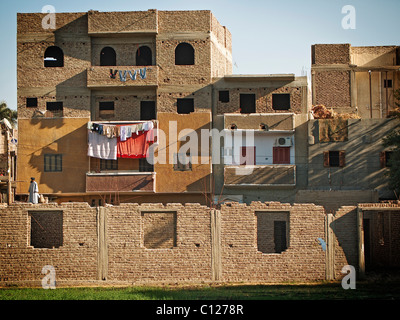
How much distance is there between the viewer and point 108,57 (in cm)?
4009

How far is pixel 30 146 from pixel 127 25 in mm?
8614

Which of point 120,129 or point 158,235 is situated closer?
point 158,235

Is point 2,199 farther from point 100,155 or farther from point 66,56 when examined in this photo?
point 66,56

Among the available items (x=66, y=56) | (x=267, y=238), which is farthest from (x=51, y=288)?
(x=66, y=56)

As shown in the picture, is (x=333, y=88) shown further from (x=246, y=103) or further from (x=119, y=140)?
(x=119, y=140)

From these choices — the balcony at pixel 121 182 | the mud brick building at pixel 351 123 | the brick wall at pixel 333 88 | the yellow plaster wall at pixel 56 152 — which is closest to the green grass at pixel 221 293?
the mud brick building at pixel 351 123

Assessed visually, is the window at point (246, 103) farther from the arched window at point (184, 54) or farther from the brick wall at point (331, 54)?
the brick wall at point (331, 54)

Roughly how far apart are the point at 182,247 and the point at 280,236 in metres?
8.42

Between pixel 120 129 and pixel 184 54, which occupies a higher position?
pixel 184 54

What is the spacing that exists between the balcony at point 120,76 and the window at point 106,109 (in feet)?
4.19

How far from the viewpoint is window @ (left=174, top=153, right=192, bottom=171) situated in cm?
3878

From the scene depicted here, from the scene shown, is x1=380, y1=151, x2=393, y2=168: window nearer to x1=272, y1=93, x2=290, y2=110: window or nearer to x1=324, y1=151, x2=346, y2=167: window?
x1=324, y1=151, x2=346, y2=167: window

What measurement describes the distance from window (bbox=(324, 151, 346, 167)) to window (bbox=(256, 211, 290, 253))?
6.05m

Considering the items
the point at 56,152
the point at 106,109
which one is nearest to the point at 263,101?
the point at 106,109
